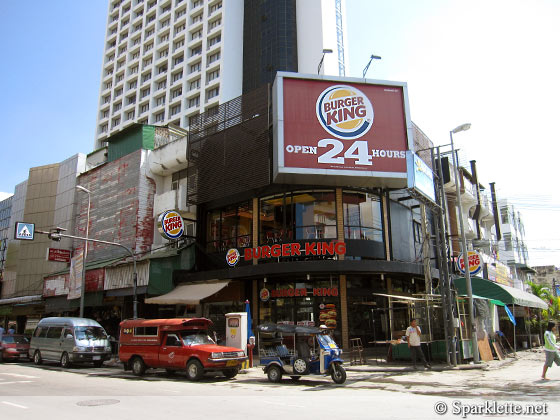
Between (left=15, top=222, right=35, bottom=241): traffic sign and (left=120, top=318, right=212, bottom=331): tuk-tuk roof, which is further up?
(left=15, top=222, right=35, bottom=241): traffic sign

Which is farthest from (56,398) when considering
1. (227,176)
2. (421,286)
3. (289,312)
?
(421,286)

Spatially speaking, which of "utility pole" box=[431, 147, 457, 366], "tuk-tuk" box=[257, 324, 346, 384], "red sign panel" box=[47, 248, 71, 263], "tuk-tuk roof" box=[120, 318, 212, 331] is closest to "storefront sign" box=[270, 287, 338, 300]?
"utility pole" box=[431, 147, 457, 366]

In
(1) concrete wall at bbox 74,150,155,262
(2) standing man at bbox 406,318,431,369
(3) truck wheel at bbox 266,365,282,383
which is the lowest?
(3) truck wheel at bbox 266,365,282,383

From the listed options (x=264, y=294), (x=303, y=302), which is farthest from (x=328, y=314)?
(x=264, y=294)

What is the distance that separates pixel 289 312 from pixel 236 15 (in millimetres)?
57199

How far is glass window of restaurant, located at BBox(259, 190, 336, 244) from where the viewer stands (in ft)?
74.4

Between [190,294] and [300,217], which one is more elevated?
[300,217]

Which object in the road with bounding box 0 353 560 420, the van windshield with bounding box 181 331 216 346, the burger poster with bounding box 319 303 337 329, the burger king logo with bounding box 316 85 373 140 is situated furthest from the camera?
the burger king logo with bounding box 316 85 373 140

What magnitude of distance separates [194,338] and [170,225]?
1050cm

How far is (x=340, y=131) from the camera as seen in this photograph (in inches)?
909

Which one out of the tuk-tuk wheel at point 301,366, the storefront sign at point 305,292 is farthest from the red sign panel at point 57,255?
the tuk-tuk wheel at point 301,366

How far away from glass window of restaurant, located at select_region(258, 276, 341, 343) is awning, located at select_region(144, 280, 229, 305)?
250 centimetres

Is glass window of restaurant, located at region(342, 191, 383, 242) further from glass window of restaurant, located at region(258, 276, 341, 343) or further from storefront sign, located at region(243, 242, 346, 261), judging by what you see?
glass window of restaurant, located at region(258, 276, 341, 343)

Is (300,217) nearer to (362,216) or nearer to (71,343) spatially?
(362,216)
